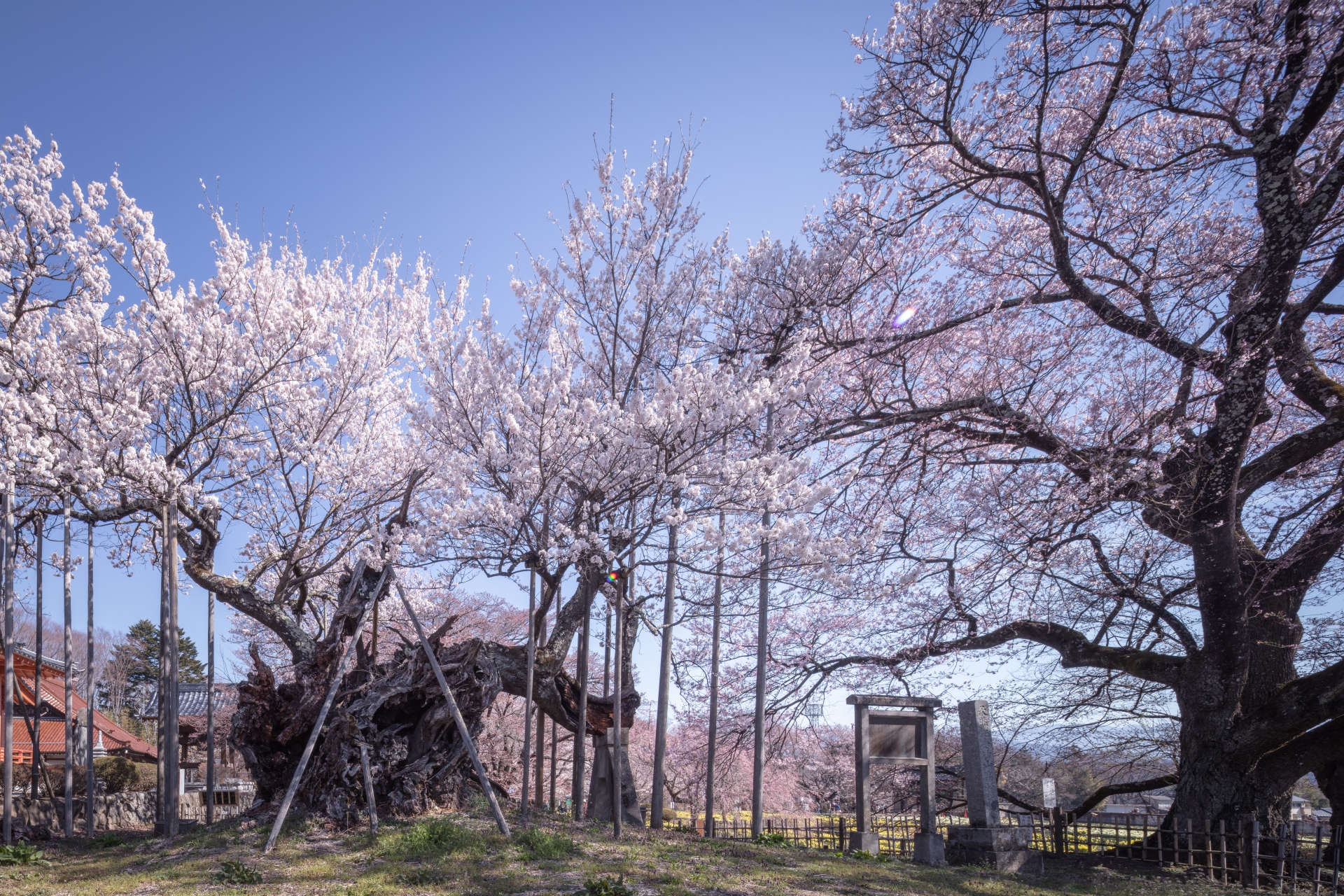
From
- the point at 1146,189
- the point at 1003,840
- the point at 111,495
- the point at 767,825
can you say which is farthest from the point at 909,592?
the point at 111,495

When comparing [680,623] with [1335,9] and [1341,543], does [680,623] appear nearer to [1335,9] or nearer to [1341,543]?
[1341,543]

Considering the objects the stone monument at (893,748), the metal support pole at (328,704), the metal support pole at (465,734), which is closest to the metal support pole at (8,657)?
the metal support pole at (328,704)

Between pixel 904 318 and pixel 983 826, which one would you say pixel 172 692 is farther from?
pixel 904 318

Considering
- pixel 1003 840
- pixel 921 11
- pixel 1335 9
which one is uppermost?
pixel 921 11

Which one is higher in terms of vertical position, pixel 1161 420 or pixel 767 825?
pixel 1161 420

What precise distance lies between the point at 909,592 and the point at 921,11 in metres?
8.17

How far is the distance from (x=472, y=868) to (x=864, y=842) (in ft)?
19.6

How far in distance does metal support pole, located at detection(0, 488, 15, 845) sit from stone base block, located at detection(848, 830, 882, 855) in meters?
10.1

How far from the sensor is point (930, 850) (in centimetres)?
1045

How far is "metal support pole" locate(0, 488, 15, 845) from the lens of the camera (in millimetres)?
8500

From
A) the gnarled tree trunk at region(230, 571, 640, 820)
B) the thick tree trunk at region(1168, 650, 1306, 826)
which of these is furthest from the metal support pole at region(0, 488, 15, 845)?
the thick tree trunk at region(1168, 650, 1306, 826)

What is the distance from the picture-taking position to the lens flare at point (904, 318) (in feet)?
37.9

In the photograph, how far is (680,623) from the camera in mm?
12594

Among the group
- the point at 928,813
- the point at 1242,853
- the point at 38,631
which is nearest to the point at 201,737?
the point at 38,631
